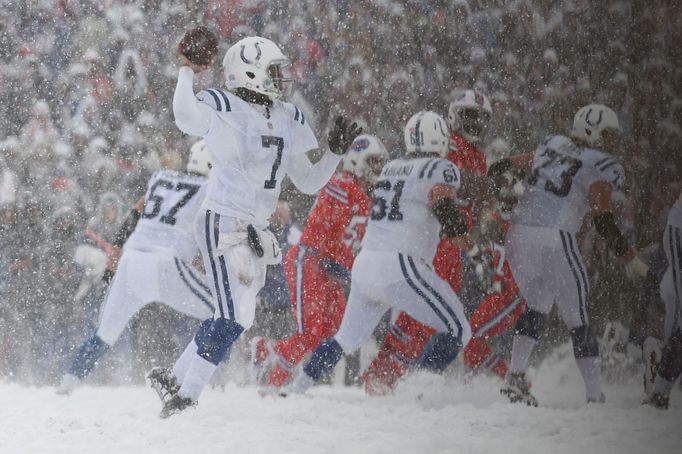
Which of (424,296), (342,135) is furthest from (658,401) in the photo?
(342,135)

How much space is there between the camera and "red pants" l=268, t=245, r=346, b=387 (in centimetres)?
307

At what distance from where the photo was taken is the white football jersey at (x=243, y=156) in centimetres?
279

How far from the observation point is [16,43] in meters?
2.96

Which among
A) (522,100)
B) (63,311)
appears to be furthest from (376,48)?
(63,311)

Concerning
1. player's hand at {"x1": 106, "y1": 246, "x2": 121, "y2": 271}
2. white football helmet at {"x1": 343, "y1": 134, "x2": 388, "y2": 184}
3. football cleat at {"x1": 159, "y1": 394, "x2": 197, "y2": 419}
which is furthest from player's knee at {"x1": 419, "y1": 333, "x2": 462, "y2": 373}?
player's hand at {"x1": 106, "y1": 246, "x2": 121, "y2": 271}

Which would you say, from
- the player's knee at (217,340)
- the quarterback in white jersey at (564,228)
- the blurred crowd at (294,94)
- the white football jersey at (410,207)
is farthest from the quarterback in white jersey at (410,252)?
the player's knee at (217,340)

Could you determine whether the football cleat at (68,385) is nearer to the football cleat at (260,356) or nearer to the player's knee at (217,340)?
the player's knee at (217,340)

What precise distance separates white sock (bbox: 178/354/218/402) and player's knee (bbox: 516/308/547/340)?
0.96 metres

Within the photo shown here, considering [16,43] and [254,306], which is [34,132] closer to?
[16,43]

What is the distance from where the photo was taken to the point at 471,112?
3.11 m

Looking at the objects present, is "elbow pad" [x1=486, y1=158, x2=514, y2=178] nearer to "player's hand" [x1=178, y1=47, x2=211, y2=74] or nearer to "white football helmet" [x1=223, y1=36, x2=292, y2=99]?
"white football helmet" [x1=223, y1=36, x2=292, y2=99]

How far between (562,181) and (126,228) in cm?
131

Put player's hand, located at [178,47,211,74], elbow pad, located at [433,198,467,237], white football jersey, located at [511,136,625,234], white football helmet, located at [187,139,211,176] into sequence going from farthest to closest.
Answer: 1. white football jersey, located at [511,136,625,234]
2. elbow pad, located at [433,198,467,237]
3. white football helmet, located at [187,139,211,176]
4. player's hand, located at [178,47,211,74]

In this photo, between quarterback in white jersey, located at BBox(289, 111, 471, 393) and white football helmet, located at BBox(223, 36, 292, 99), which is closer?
white football helmet, located at BBox(223, 36, 292, 99)
